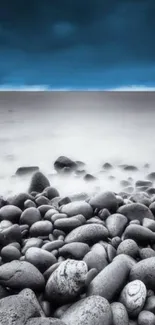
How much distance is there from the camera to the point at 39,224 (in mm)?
2377

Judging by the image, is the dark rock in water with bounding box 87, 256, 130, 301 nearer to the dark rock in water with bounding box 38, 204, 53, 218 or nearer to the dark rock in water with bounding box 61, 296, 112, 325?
the dark rock in water with bounding box 61, 296, 112, 325

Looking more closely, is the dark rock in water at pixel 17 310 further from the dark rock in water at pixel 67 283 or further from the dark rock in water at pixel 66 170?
the dark rock in water at pixel 66 170

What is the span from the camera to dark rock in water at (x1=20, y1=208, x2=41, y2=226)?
8.18 ft

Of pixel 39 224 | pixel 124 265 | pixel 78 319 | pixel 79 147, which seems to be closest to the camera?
pixel 78 319

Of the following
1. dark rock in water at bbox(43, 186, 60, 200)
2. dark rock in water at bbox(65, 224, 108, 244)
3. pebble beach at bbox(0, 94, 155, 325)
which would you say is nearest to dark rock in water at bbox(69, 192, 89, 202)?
pebble beach at bbox(0, 94, 155, 325)

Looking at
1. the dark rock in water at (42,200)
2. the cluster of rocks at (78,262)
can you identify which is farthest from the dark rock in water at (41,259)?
the dark rock in water at (42,200)

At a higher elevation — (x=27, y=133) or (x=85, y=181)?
(x=27, y=133)

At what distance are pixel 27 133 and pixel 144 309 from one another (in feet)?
17.0

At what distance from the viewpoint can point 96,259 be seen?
1979 millimetres

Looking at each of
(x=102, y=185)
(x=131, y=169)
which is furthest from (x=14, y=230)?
(x=131, y=169)

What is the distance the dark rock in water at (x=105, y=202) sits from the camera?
102 inches

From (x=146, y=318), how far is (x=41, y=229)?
34.8 inches

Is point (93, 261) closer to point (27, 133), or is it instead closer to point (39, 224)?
point (39, 224)

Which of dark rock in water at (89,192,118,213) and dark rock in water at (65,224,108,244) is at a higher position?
dark rock in water at (89,192,118,213)
